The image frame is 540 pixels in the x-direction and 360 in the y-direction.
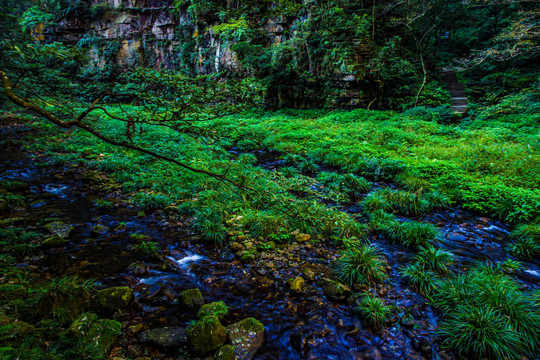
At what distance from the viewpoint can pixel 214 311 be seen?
3.23 metres

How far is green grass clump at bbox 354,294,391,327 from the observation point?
3.38 m

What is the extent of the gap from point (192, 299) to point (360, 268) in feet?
9.76

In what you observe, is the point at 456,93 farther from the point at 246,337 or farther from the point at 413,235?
the point at 246,337

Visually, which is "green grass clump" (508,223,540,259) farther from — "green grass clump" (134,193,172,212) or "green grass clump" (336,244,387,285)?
"green grass clump" (134,193,172,212)

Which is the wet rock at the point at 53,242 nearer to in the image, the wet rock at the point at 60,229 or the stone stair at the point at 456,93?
the wet rock at the point at 60,229

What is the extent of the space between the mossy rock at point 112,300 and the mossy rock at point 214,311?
1104 millimetres

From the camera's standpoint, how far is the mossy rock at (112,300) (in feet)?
10.4

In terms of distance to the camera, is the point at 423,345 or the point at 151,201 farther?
the point at 151,201

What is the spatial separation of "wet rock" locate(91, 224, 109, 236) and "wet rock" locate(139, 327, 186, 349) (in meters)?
3.16

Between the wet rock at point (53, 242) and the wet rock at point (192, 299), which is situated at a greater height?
the wet rock at point (53, 242)

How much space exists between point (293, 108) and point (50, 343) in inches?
891

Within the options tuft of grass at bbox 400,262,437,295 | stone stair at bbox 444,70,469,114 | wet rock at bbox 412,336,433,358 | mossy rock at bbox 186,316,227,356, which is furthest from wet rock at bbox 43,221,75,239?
stone stair at bbox 444,70,469,114

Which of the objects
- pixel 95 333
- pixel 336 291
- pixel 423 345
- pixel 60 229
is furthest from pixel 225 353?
pixel 60 229

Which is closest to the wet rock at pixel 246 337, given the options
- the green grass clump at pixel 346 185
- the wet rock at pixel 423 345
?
the wet rock at pixel 423 345
